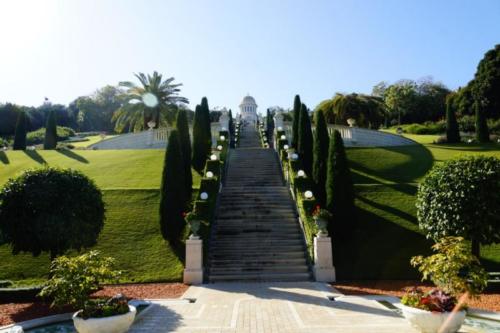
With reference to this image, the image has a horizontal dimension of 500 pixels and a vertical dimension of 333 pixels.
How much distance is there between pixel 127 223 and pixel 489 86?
158 feet

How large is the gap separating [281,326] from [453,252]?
4092mm

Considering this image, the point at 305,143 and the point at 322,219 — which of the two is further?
the point at 305,143

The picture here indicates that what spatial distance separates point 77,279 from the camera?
967cm

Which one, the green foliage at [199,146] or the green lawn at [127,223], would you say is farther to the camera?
the green foliage at [199,146]

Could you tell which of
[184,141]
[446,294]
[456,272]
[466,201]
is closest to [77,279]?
[446,294]

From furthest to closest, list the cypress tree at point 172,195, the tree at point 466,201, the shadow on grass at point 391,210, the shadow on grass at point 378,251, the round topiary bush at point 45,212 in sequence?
the shadow on grass at point 391,210
the cypress tree at point 172,195
the shadow on grass at point 378,251
the tree at point 466,201
the round topiary bush at point 45,212

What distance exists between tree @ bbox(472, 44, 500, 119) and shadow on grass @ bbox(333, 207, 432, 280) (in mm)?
38997

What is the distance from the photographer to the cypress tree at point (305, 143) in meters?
26.3

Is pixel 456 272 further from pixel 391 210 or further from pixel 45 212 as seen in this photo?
pixel 45 212

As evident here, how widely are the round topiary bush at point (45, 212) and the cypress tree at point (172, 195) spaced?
434 cm

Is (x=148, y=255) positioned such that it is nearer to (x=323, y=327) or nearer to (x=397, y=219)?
(x=323, y=327)

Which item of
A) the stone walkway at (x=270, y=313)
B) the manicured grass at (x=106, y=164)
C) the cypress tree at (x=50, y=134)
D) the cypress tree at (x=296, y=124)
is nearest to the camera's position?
the stone walkway at (x=270, y=313)

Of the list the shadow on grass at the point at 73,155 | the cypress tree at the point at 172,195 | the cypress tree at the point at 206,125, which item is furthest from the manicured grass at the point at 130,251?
the shadow on grass at the point at 73,155

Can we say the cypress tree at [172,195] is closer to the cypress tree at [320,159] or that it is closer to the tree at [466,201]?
the cypress tree at [320,159]
